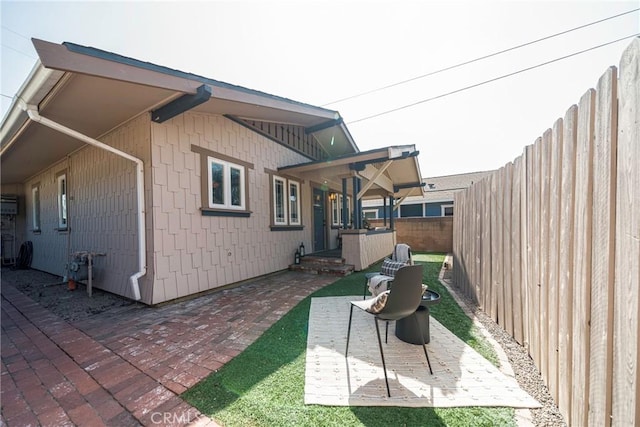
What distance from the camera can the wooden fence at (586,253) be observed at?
119 cm

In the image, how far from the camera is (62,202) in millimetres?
7199

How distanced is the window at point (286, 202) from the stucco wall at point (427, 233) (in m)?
7.09

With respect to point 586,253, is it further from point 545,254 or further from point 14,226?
point 14,226

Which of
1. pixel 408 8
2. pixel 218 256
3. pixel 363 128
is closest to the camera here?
pixel 218 256

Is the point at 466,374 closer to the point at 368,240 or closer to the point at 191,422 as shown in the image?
the point at 191,422

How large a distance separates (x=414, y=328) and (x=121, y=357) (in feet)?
10.7

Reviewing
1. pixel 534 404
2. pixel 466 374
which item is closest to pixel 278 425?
pixel 466 374

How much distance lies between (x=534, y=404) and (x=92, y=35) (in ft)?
29.8

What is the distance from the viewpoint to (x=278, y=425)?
5.72 feet

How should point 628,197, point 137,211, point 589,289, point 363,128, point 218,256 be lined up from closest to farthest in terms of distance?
point 628,197 < point 589,289 < point 137,211 < point 218,256 < point 363,128

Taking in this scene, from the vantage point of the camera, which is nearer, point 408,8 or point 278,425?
point 278,425

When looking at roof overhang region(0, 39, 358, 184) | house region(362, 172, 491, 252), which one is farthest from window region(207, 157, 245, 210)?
house region(362, 172, 491, 252)

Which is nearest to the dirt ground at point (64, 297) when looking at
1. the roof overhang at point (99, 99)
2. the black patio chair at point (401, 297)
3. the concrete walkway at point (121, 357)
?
the concrete walkway at point (121, 357)

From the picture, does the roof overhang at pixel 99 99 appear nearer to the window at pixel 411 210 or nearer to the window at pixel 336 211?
the window at pixel 336 211
